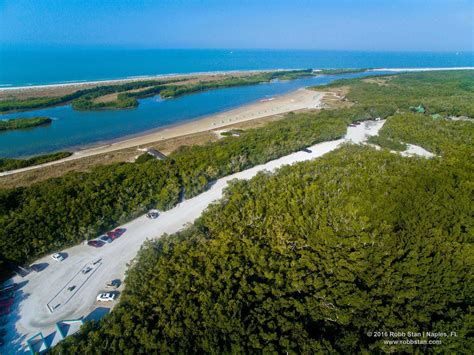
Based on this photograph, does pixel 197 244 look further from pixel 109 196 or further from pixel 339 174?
pixel 339 174

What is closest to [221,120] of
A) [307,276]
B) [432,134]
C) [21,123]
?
[432,134]

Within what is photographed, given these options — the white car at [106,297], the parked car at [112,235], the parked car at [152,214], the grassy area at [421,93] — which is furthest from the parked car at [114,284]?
the grassy area at [421,93]

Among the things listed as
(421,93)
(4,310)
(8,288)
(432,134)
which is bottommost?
(4,310)

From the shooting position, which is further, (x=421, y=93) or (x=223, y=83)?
(x=223, y=83)

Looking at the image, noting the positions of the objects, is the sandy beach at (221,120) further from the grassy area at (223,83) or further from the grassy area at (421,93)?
the grassy area at (223,83)

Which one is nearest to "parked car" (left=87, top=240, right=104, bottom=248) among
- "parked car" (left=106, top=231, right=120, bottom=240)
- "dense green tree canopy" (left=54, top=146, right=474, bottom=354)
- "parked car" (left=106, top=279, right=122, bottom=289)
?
"parked car" (left=106, top=231, right=120, bottom=240)

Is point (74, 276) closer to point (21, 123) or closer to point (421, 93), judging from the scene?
point (21, 123)

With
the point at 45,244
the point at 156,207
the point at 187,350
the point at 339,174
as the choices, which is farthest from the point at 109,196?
the point at 339,174
